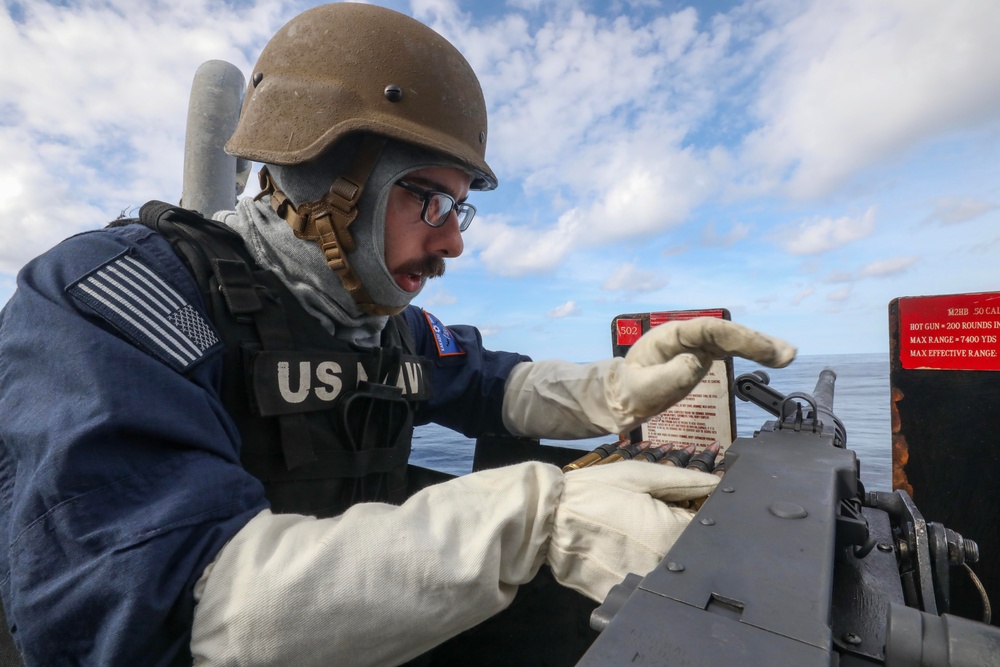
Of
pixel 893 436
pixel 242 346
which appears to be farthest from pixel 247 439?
pixel 893 436

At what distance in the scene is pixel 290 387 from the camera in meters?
1.40

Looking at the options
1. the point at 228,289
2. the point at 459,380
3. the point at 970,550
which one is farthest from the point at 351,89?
the point at 970,550

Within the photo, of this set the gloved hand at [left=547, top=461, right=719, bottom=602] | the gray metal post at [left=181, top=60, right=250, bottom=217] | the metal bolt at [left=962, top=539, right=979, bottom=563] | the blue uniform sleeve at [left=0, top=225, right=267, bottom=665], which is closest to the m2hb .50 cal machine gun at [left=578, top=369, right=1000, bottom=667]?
the metal bolt at [left=962, top=539, right=979, bottom=563]

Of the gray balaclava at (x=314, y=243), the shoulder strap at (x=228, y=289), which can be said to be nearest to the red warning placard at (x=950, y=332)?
the gray balaclava at (x=314, y=243)

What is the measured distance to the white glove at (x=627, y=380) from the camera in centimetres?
183

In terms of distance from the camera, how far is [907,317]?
216 cm

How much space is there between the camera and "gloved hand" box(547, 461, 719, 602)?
3.33 ft

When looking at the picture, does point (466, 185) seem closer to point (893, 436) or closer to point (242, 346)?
point (242, 346)

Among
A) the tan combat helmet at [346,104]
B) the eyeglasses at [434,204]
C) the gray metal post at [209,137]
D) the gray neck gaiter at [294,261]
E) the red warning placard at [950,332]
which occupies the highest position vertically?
the gray metal post at [209,137]

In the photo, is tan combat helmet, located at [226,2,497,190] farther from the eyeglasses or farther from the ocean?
the ocean

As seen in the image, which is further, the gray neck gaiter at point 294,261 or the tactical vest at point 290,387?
the gray neck gaiter at point 294,261

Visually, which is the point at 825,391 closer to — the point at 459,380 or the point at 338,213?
the point at 459,380

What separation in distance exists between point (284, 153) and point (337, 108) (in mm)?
233

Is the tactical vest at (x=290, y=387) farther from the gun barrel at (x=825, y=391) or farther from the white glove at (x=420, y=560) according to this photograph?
the gun barrel at (x=825, y=391)
